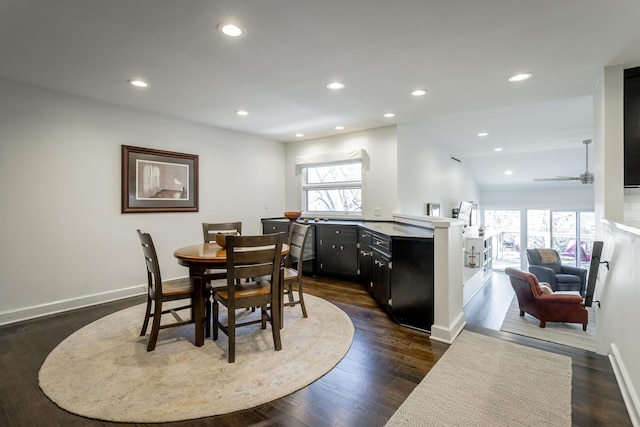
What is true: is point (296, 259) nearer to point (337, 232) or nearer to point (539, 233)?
point (337, 232)

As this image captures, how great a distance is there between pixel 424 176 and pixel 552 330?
307 cm

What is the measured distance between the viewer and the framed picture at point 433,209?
584 centimetres

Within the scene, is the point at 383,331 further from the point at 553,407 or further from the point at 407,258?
the point at 553,407

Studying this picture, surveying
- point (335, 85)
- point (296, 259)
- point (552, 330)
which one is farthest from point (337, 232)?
point (552, 330)

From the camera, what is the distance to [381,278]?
11.2 feet

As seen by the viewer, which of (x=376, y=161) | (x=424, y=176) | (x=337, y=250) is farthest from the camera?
(x=424, y=176)

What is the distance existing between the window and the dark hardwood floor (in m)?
2.57

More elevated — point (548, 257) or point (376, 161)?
point (376, 161)

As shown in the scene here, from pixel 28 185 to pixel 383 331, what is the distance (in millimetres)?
3813

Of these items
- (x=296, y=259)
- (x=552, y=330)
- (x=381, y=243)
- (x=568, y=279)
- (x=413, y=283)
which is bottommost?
(x=552, y=330)

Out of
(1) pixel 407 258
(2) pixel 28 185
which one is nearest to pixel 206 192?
(2) pixel 28 185

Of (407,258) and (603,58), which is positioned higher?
(603,58)

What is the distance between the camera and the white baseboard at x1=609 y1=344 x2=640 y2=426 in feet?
5.21

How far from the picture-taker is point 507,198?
30.8 ft
